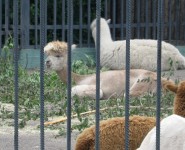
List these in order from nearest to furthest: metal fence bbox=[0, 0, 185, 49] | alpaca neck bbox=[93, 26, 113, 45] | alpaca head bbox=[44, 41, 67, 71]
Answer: alpaca head bbox=[44, 41, 67, 71] → alpaca neck bbox=[93, 26, 113, 45] → metal fence bbox=[0, 0, 185, 49]

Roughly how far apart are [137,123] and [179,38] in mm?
10262

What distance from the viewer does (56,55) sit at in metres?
10.1

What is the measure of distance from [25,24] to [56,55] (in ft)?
13.1

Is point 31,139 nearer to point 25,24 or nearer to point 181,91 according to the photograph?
point 181,91

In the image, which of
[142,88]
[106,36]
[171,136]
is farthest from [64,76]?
[171,136]

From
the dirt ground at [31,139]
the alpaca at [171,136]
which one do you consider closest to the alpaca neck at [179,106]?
the alpaca at [171,136]

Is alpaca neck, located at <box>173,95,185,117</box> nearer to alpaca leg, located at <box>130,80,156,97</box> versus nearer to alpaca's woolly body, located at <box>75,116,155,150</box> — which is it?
alpaca's woolly body, located at <box>75,116,155,150</box>

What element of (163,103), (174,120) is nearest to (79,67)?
(163,103)

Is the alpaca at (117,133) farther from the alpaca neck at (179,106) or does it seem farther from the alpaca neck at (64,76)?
the alpaca neck at (64,76)

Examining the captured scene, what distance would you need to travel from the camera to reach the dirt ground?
278 inches

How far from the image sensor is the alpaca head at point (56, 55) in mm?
10086

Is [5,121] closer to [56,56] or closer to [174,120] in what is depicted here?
[56,56]

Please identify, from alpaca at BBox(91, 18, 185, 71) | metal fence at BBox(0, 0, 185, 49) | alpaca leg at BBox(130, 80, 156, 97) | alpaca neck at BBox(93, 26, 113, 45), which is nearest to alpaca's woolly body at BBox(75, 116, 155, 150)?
alpaca leg at BBox(130, 80, 156, 97)

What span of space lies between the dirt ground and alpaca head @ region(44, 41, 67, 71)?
2071mm
